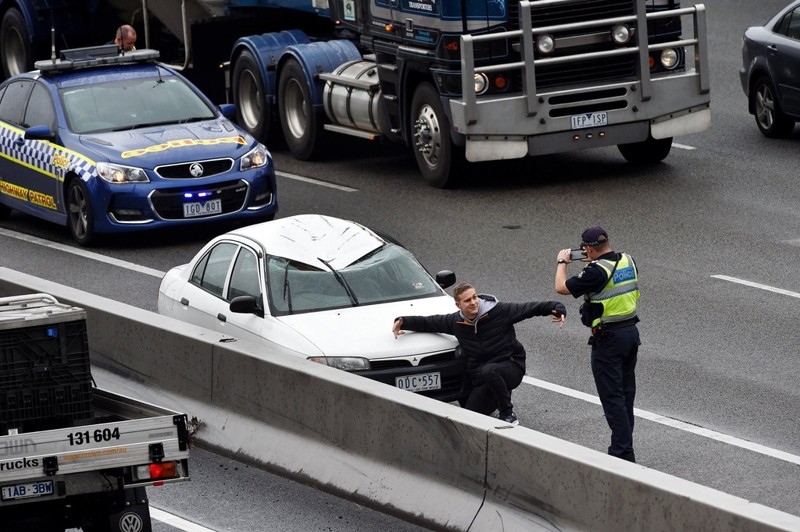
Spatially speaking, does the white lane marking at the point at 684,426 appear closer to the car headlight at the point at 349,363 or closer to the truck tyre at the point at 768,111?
the car headlight at the point at 349,363

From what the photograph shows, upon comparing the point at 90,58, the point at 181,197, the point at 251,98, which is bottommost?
the point at 251,98

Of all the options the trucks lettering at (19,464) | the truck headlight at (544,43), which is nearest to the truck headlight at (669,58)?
the truck headlight at (544,43)

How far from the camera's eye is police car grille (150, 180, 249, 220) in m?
18.1

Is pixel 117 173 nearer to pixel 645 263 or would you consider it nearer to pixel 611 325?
pixel 645 263

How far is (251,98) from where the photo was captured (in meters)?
24.4

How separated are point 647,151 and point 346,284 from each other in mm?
9332

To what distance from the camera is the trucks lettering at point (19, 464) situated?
27.7 ft

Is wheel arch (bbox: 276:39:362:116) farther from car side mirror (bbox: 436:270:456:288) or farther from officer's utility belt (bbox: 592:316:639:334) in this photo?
officer's utility belt (bbox: 592:316:639:334)

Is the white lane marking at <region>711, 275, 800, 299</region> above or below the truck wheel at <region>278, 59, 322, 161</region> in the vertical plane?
below

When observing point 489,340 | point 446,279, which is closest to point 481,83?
point 446,279

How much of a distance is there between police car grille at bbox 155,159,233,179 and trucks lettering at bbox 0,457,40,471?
9846 millimetres

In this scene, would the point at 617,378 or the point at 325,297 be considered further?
the point at 325,297

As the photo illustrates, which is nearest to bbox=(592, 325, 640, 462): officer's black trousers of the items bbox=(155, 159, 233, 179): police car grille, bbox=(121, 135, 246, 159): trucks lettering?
bbox=(155, 159, 233, 179): police car grille

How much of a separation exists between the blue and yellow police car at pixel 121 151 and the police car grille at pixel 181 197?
0.01m
